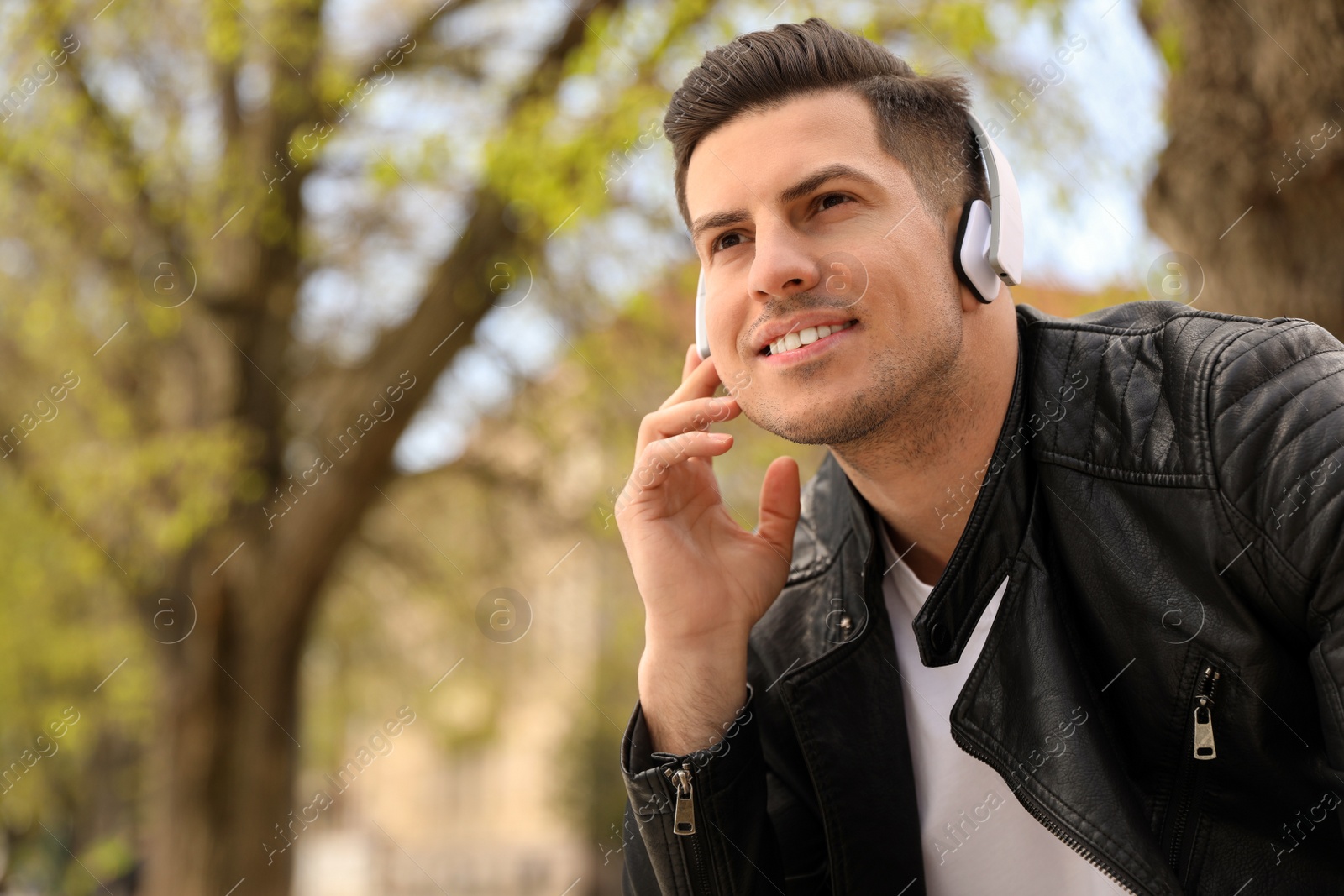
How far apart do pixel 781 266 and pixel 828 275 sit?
0.09 m

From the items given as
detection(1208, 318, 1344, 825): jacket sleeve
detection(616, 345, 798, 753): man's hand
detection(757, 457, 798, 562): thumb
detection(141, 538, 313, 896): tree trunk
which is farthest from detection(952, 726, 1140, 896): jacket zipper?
detection(141, 538, 313, 896): tree trunk

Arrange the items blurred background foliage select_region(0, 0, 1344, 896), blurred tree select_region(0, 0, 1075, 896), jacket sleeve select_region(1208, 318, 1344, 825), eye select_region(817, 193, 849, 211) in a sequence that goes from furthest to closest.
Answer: blurred tree select_region(0, 0, 1075, 896)
blurred background foliage select_region(0, 0, 1344, 896)
eye select_region(817, 193, 849, 211)
jacket sleeve select_region(1208, 318, 1344, 825)

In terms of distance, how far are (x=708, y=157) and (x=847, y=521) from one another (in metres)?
0.80

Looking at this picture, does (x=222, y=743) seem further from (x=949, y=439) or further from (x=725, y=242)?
(x=949, y=439)

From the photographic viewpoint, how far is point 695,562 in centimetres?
229

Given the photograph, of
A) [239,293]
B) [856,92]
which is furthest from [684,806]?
[239,293]

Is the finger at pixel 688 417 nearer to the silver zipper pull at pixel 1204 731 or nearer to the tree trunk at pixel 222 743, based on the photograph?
the silver zipper pull at pixel 1204 731

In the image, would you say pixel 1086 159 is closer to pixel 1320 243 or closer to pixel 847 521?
pixel 1320 243

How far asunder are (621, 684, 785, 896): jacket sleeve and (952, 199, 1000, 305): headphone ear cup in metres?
0.92

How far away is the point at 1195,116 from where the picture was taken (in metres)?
3.55

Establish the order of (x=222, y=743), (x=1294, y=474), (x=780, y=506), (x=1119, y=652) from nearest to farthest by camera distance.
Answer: (x=1294, y=474) → (x=1119, y=652) → (x=780, y=506) → (x=222, y=743)

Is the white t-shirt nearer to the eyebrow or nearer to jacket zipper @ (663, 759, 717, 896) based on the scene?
jacket zipper @ (663, 759, 717, 896)

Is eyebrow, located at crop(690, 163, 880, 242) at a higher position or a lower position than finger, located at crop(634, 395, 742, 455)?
higher

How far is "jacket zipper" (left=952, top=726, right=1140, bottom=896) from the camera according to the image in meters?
1.73
